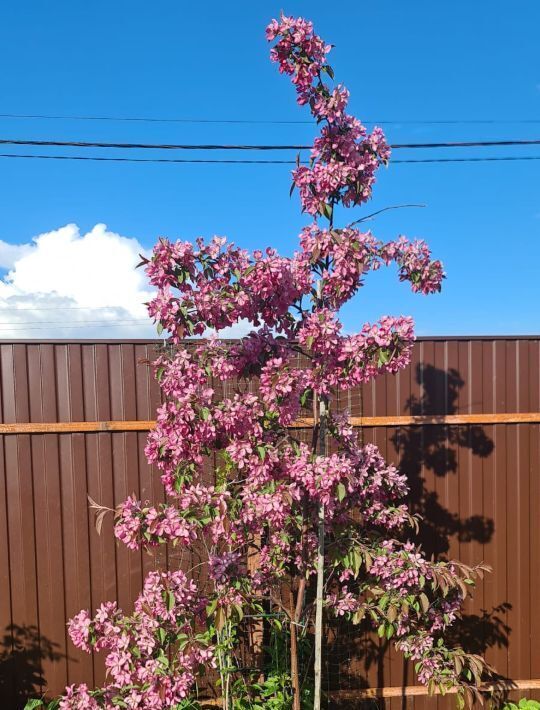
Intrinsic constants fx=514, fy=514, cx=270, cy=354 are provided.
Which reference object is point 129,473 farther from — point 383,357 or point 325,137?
point 325,137

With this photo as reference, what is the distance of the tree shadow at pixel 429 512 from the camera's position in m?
3.10

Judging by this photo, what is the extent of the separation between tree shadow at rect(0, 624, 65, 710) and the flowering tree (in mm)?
992

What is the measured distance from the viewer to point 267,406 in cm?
192

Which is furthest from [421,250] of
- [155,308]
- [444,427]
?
[444,427]

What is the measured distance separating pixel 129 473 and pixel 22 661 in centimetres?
125

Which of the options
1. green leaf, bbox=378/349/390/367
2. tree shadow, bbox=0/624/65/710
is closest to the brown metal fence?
tree shadow, bbox=0/624/65/710

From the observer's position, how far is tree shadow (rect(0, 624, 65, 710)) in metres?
2.98

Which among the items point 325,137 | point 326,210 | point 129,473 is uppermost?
point 325,137

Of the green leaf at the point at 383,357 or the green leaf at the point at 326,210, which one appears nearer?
the green leaf at the point at 383,357

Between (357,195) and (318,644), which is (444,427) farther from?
(357,195)

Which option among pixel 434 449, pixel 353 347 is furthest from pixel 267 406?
pixel 434 449

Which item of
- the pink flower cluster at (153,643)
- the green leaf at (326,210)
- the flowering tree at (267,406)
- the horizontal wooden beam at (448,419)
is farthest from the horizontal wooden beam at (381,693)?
the green leaf at (326,210)

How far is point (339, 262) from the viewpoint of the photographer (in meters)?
1.95

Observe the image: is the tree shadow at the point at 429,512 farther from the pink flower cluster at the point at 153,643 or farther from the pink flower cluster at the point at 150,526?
the pink flower cluster at the point at 150,526
